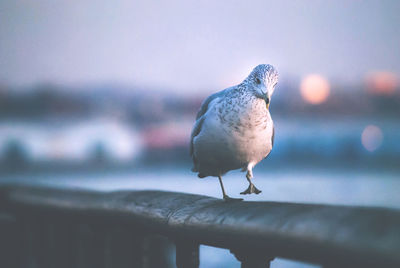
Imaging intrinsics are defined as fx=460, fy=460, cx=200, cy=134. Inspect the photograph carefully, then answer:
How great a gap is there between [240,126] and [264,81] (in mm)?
293

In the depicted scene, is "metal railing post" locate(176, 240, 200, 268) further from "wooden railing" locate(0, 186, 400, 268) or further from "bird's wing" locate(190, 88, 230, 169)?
"bird's wing" locate(190, 88, 230, 169)

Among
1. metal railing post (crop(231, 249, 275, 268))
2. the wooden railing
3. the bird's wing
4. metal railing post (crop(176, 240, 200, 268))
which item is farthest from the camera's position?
the bird's wing

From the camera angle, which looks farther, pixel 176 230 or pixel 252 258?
pixel 176 230

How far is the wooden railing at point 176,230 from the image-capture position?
875 millimetres

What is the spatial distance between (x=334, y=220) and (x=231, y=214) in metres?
0.36

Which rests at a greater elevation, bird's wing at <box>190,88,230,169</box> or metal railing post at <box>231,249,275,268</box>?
bird's wing at <box>190,88,230,169</box>

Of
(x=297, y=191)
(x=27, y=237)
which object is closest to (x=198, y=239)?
(x=27, y=237)

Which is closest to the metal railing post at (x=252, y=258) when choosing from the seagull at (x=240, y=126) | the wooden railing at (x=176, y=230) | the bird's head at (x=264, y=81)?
the wooden railing at (x=176, y=230)

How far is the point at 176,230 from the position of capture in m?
1.42

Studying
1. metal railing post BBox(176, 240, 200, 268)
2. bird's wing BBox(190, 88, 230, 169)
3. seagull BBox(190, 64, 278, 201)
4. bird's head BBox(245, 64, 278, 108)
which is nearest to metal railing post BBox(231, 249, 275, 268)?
metal railing post BBox(176, 240, 200, 268)

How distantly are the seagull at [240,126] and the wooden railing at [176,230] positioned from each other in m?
0.49

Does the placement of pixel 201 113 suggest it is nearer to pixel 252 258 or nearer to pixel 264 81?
pixel 264 81

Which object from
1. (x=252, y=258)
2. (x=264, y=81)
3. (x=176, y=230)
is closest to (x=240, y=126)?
(x=264, y=81)

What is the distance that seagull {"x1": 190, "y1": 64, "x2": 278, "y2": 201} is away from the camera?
2035mm
